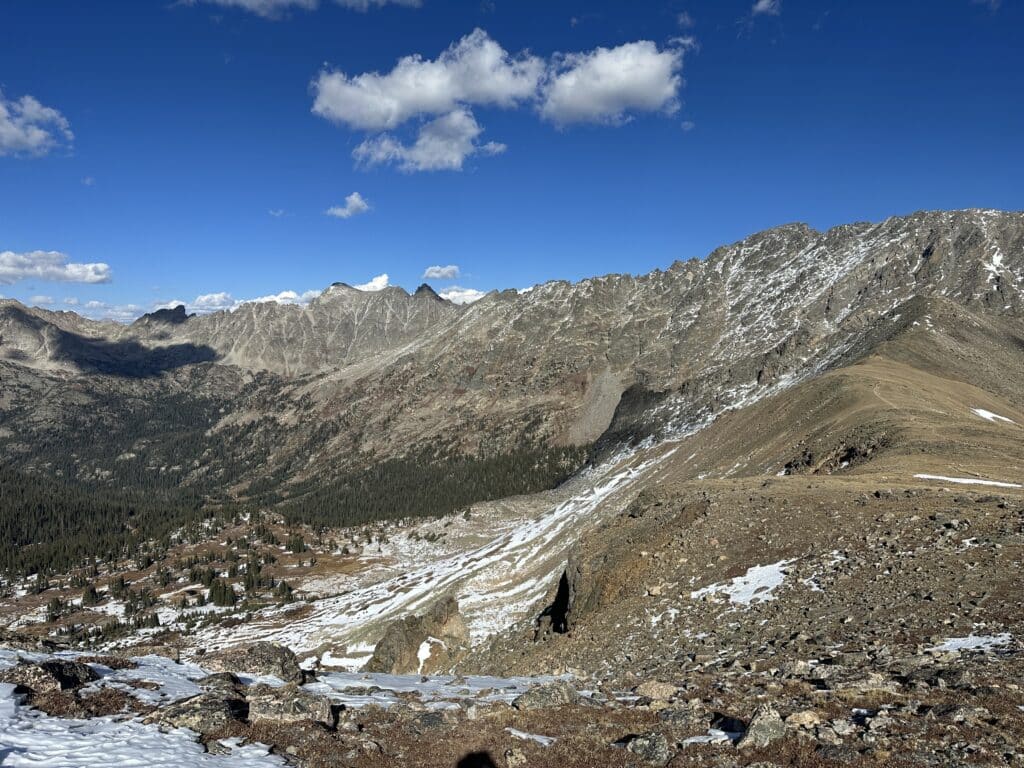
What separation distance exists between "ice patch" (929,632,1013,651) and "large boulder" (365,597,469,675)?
43.8 m

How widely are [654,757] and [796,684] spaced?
6.34m

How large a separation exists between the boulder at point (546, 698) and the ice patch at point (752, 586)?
11.7 meters

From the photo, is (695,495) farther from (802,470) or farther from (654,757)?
(654,757)

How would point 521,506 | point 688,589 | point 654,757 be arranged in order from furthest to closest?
point 521,506 → point 688,589 → point 654,757

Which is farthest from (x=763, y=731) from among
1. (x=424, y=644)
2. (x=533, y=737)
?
(x=424, y=644)

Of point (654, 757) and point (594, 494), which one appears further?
point (594, 494)

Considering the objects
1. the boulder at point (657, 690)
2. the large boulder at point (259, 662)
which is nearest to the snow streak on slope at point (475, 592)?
the large boulder at point (259, 662)

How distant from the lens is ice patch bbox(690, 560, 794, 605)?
27556 millimetres

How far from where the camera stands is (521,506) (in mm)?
174625

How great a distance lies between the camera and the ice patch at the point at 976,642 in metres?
17.7

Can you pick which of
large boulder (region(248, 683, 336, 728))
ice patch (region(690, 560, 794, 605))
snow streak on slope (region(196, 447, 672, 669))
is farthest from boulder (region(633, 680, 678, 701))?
snow streak on slope (region(196, 447, 672, 669))

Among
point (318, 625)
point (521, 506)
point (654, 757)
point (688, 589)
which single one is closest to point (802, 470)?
point (688, 589)

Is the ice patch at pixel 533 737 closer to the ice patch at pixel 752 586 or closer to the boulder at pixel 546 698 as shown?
the boulder at pixel 546 698

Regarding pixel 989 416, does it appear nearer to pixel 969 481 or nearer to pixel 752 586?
pixel 969 481
